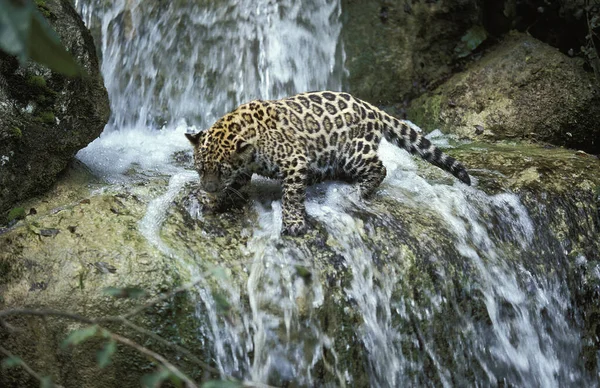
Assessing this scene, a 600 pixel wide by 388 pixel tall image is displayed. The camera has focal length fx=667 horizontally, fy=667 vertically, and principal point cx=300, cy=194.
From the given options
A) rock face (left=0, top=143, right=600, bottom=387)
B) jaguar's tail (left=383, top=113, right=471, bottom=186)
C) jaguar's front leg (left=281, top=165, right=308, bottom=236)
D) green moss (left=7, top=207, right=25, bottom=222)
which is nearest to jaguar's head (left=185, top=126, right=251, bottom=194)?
rock face (left=0, top=143, right=600, bottom=387)

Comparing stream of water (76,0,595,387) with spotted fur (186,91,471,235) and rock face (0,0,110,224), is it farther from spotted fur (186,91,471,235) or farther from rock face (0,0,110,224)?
rock face (0,0,110,224)

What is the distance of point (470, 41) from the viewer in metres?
9.82

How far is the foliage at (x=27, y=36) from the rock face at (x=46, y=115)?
4.38 m

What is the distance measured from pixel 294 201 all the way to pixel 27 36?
170 inches

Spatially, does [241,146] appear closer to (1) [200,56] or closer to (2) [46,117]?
(2) [46,117]

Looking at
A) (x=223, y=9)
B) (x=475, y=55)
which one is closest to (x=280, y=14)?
(x=223, y=9)

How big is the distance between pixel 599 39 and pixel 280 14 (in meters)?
4.48

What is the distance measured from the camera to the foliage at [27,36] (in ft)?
4.09

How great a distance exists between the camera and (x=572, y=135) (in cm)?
905

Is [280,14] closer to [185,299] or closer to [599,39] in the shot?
Answer: [599,39]

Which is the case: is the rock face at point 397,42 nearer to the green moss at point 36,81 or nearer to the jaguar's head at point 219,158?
the jaguar's head at point 219,158

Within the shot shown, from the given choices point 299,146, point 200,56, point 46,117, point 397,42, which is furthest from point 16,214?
point 397,42

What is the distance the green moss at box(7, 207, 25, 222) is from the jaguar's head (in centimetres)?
143

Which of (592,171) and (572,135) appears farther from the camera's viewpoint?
(572,135)
